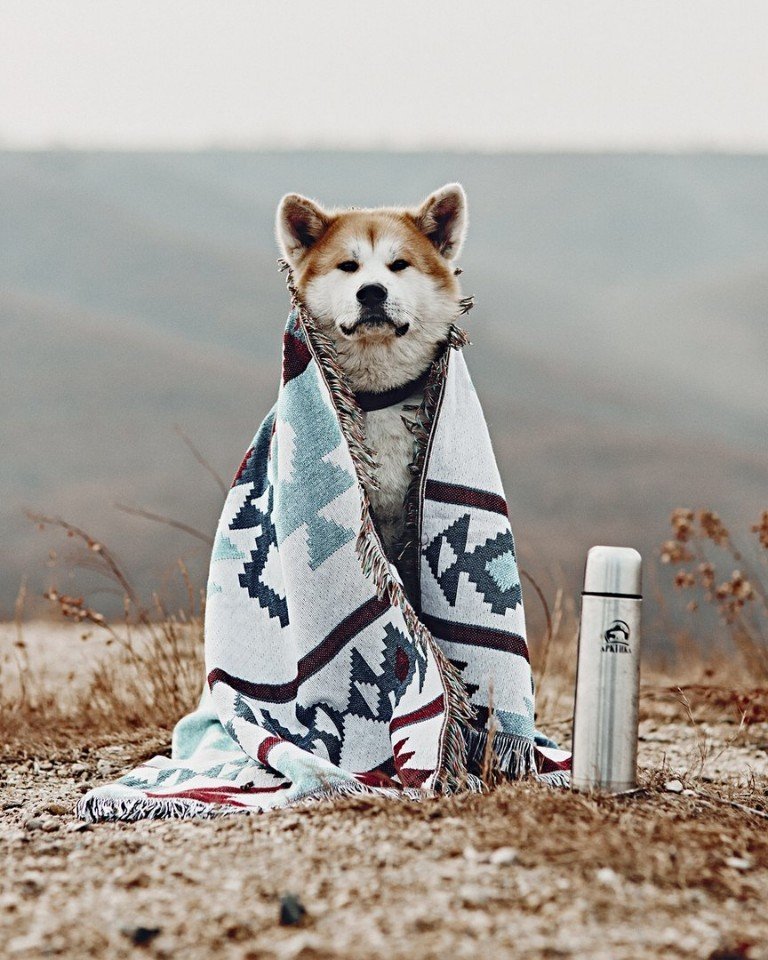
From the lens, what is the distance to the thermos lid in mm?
2910

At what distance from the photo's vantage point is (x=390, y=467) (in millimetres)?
3604

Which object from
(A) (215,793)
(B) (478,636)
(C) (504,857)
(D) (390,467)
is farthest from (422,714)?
(C) (504,857)

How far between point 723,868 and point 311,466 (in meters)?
1.82

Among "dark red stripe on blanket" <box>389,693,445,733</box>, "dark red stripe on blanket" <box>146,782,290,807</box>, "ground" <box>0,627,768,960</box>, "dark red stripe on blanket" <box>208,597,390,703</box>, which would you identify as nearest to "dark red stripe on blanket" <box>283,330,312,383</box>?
"dark red stripe on blanket" <box>208,597,390,703</box>

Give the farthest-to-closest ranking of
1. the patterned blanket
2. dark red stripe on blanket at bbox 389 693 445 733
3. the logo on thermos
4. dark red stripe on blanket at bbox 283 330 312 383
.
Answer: dark red stripe on blanket at bbox 283 330 312 383
the patterned blanket
dark red stripe on blanket at bbox 389 693 445 733
the logo on thermos

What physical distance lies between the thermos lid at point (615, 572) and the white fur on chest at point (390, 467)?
881 millimetres

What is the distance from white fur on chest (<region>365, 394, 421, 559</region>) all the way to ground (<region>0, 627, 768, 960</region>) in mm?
1046

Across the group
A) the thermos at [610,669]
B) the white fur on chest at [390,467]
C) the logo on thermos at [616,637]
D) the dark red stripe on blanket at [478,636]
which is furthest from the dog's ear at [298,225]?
the logo on thermos at [616,637]

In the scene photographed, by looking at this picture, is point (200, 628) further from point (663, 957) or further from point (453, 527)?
point (663, 957)

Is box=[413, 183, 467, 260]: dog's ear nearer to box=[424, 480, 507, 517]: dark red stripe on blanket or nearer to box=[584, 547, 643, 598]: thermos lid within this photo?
box=[424, 480, 507, 517]: dark red stripe on blanket

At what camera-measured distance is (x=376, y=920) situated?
2.06 meters

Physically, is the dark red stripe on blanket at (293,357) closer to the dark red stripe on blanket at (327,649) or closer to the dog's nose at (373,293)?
the dog's nose at (373,293)

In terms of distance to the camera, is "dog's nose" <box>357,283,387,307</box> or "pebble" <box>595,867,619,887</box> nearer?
"pebble" <box>595,867,619,887</box>

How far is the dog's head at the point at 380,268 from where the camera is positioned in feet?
11.6
